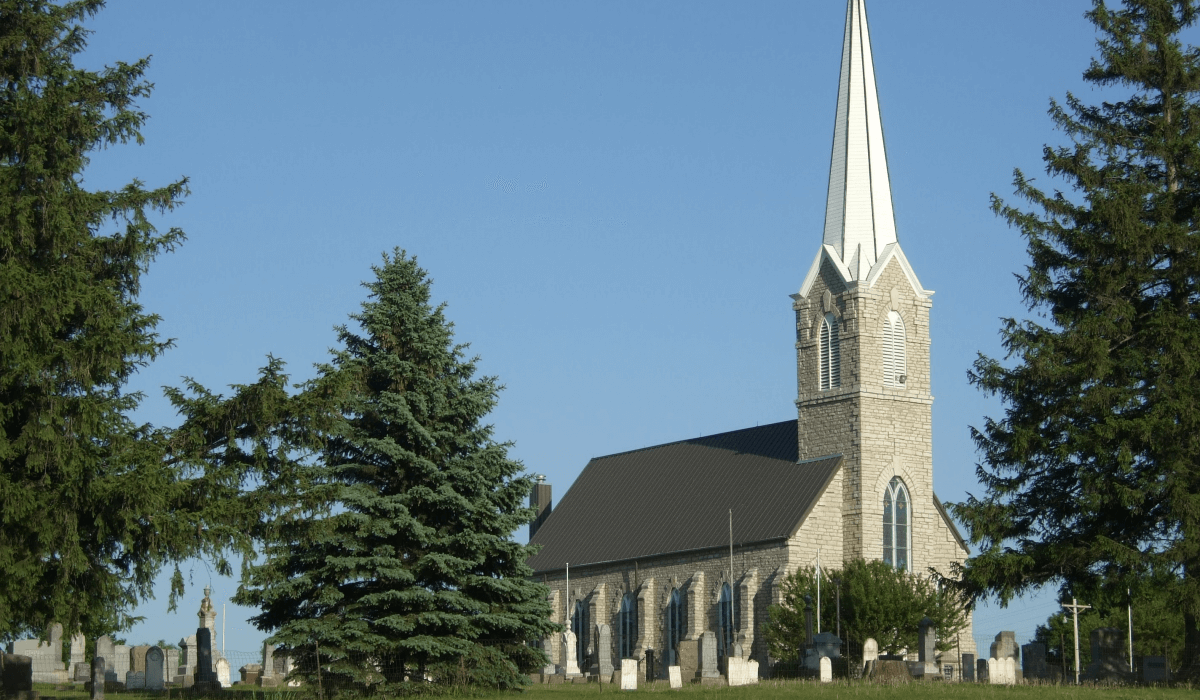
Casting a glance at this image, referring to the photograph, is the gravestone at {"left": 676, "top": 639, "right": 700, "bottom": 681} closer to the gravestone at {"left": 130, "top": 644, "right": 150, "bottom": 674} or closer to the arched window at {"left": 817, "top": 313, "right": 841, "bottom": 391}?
the gravestone at {"left": 130, "top": 644, "right": 150, "bottom": 674}

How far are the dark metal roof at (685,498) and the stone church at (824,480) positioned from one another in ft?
0.34

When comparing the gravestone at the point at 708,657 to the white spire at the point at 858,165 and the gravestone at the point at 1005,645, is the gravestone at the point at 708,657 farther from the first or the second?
the white spire at the point at 858,165

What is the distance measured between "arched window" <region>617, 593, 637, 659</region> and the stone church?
75mm

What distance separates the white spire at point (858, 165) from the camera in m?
62.1

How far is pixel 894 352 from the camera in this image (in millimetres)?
60000

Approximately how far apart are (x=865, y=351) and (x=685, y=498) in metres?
10.7

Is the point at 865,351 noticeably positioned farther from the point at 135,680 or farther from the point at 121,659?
the point at 135,680

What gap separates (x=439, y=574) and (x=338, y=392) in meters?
5.74

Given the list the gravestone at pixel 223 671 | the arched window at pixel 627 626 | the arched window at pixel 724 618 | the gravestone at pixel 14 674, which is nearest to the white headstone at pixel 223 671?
the gravestone at pixel 223 671

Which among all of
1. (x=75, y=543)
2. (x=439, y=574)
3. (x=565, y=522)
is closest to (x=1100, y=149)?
(x=439, y=574)

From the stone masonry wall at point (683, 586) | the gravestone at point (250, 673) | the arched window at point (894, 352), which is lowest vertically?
the gravestone at point (250, 673)

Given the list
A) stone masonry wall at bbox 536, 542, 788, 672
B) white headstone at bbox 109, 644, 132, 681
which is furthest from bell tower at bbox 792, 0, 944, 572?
white headstone at bbox 109, 644, 132, 681

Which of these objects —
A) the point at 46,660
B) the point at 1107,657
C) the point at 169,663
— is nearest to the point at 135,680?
the point at 169,663

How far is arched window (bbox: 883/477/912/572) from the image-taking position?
58.1 metres
